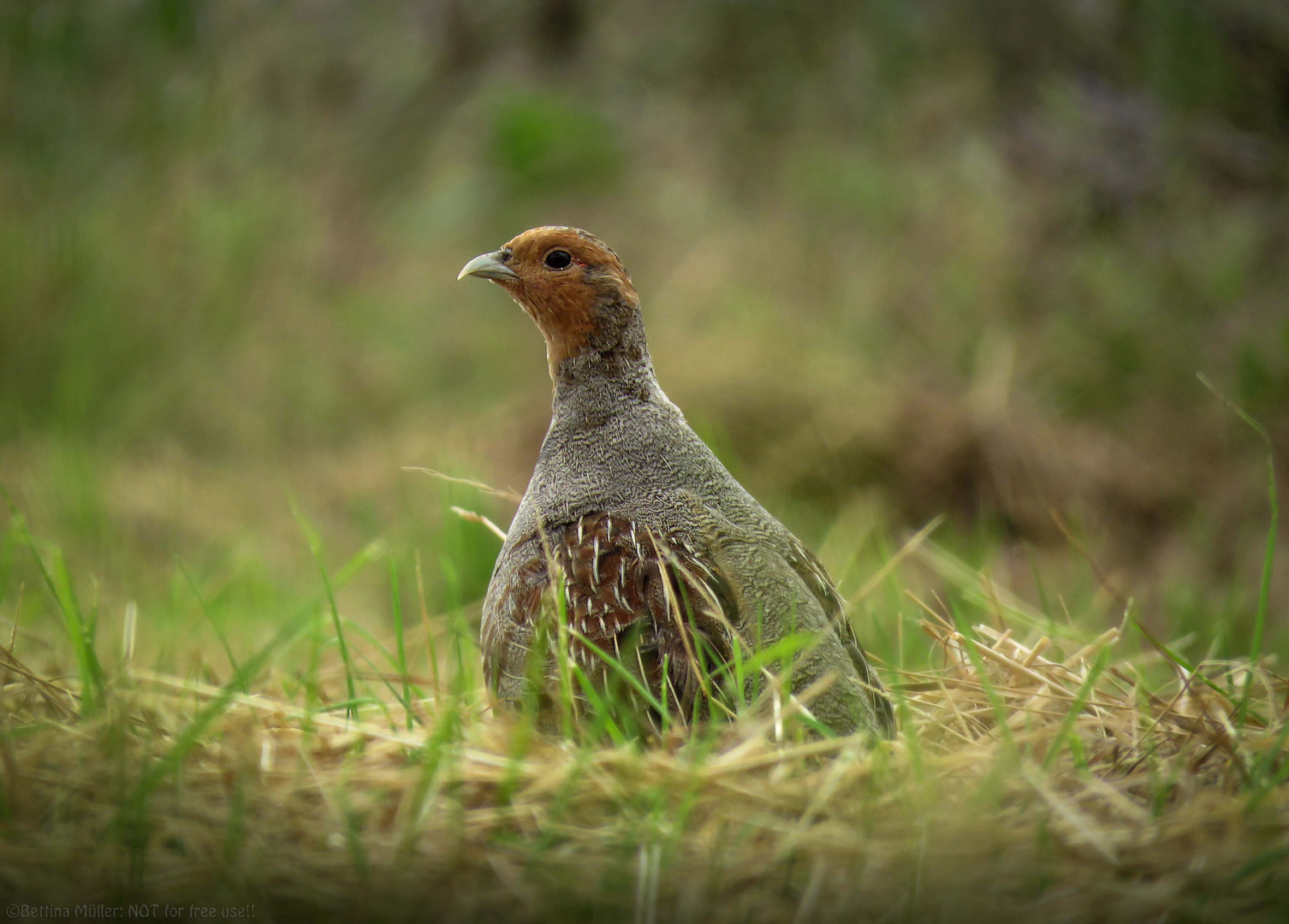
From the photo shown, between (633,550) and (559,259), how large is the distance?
0.85 m

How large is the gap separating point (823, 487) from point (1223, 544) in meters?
2.33

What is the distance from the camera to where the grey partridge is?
5.93ft

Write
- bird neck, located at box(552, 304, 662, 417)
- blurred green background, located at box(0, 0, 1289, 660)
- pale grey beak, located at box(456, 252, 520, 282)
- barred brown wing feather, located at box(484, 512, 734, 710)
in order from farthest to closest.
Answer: blurred green background, located at box(0, 0, 1289, 660), pale grey beak, located at box(456, 252, 520, 282), bird neck, located at box(552, 304, 662, 417), barred brown wing feather, located at box(484, 512, 734, 710)

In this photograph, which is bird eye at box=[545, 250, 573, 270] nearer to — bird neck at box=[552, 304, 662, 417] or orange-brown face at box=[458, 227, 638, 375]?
orange-brown face at box=[458, 227, 638, 375]

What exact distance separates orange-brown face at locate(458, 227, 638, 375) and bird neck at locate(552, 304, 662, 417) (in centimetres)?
3

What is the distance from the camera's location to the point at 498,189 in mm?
8875

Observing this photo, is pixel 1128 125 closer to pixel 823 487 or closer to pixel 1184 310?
pixel 1184 310

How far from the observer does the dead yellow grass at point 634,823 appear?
1.21 m

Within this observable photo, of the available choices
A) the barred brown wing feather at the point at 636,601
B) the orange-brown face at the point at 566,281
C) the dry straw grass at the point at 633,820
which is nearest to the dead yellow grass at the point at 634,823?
the dry straw grass at the point at 633,820

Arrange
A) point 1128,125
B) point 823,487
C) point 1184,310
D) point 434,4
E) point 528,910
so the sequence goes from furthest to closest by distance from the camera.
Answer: point 434,4, point 1128,125, point 1184,310, point 823,487, point 528,910

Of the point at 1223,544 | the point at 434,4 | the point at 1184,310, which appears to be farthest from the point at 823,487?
the point at 434,4

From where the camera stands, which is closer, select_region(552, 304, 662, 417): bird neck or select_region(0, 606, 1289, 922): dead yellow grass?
select_region(0, 606, 1289, 922): dead yellow grass

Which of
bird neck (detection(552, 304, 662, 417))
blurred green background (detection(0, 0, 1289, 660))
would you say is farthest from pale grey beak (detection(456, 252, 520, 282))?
blurred green background (detection(0, 0, 1289, 660))

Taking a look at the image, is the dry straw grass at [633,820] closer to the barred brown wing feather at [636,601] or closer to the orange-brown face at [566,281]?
the barred brown wing feather at [636,601]
